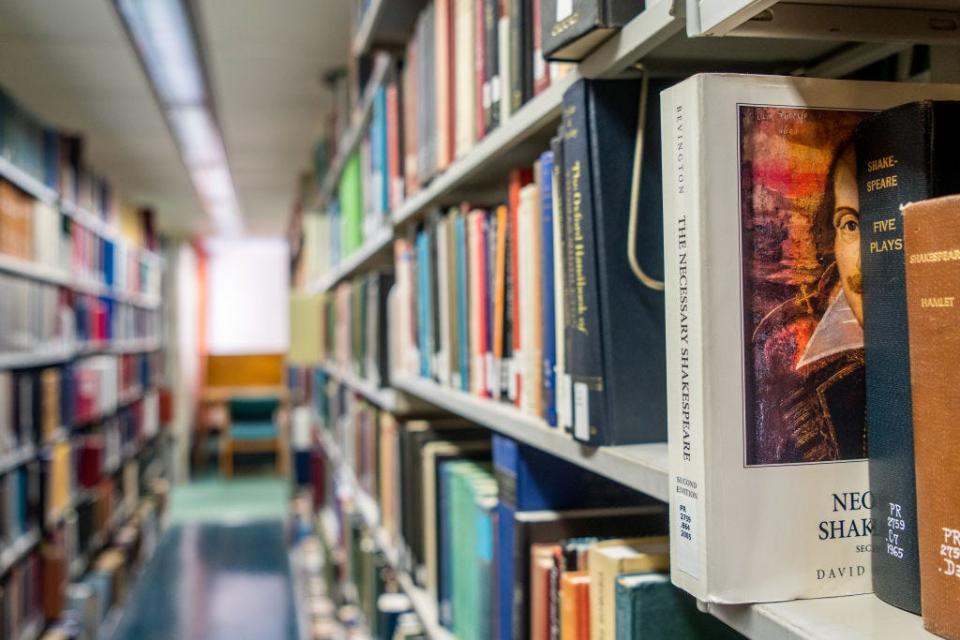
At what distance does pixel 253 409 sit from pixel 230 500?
2136 millimetres

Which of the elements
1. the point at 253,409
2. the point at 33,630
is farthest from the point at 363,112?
the point at 253,409

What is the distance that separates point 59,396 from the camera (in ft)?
13.1

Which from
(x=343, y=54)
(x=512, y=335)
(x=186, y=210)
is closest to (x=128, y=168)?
(x=186, y=210)

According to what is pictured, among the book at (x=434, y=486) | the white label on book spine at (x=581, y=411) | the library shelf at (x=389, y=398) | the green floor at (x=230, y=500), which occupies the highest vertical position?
the white label on book spine at (x=581, y=411)

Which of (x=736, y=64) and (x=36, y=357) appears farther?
(x=36, y=357)

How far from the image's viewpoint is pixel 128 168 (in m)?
5.87

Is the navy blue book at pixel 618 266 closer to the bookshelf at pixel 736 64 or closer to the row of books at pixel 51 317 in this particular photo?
the bookshelf at pixel 736 64

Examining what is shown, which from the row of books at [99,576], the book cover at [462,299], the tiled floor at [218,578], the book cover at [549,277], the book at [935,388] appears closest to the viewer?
the book at [935,388]

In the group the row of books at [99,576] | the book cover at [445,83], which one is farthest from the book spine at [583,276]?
the row of books at [99,576]

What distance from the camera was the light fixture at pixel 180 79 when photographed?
2869 millimetres

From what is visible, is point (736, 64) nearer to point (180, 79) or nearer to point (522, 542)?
point (522, 542)

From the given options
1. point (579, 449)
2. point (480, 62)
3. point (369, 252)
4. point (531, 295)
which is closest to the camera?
point (579, 449)

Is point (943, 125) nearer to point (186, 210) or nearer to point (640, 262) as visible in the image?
point (640, 262)

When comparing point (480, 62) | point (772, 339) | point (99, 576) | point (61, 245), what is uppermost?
point (61, 245)
